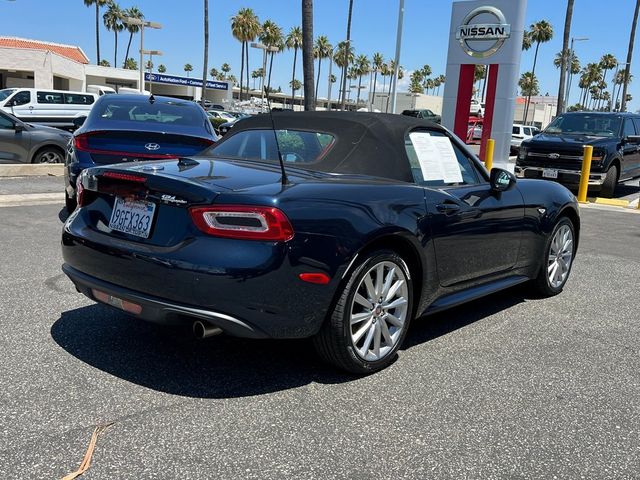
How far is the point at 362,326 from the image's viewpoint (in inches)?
138

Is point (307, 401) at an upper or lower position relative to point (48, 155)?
lower

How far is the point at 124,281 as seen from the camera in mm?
3254

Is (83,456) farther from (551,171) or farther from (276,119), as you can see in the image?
(551,171)

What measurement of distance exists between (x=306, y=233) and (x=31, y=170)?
31.7 ft

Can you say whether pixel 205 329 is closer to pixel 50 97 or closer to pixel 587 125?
pixel 587 125

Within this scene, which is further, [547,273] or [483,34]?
[483,34]

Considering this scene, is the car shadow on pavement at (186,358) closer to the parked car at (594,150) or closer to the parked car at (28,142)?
the parked car at (28,142)

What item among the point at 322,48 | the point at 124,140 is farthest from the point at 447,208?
the point at 322,48

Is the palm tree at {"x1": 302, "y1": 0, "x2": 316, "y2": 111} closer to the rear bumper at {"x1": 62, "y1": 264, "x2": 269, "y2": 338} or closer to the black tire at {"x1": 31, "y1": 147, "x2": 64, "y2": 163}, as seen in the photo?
the black tire at {"x1": 31, "y1": 147, "x2": 64, "y2": 163}

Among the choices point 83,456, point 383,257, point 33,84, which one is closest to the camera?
point 83,456

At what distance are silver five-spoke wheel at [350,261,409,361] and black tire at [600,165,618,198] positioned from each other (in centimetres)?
1110

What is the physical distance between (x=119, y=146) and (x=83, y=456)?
4.85 meters

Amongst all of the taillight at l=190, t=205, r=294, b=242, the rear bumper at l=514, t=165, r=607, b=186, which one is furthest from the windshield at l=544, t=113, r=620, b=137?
the taillight at l=190, t=205, r=294, b=242

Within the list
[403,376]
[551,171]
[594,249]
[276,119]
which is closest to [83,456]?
[403,376]
